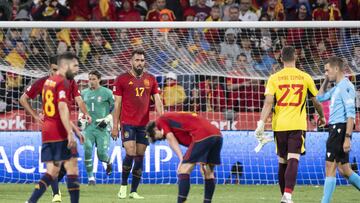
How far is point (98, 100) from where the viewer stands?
18.8 m

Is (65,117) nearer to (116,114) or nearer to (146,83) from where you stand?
(116,114)

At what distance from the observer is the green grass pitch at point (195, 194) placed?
620 inches

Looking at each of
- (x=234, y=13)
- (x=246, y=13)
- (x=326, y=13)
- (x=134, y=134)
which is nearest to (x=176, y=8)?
(x=234, y=13)

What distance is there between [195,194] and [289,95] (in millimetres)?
3288

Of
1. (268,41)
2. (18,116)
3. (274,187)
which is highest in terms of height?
(268,41)

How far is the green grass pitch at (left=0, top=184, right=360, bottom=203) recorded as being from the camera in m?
15.7

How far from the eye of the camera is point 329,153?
1358 centimetres

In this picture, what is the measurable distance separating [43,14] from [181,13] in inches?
119

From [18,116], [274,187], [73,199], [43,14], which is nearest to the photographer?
[73,199]

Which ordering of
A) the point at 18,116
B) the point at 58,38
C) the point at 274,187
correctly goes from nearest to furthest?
the point at 274,187, the point at 18,116, the point at 58,38

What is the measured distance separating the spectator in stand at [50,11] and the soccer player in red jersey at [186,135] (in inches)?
432

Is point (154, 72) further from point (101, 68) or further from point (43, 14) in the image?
point (43, 14)

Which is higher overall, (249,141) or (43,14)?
(43,14)

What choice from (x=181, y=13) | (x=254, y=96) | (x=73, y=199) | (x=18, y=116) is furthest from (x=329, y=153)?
(x=181, y=13)
